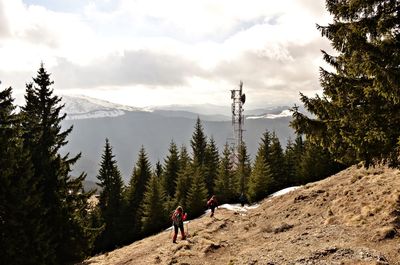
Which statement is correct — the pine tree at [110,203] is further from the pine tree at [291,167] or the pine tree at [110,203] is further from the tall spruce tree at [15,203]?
the tall spruce tree at [15,203]

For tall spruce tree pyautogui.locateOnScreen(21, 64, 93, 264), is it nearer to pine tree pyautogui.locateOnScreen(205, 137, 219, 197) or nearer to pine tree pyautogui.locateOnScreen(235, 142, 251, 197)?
pine tree pyautogui.locateOnScreen(235, 142, 251, 197)

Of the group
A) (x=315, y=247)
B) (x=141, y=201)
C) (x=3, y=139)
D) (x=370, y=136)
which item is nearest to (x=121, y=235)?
(x=141, y=201)

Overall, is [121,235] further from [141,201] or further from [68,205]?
[68,205]

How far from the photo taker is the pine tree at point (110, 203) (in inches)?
2066

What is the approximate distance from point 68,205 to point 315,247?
19.3 meters

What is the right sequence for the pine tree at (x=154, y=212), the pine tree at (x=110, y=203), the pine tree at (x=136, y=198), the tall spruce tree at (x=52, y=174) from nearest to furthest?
the tall spruce tree at (x=52, y=174) → the pine tree at (x=154, y=212) → the pine tree at (x=110, y=203) → the pine tree at (x=136, y=198)

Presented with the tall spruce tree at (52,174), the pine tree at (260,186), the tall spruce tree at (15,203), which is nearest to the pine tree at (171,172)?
the pine tree at (260,186)

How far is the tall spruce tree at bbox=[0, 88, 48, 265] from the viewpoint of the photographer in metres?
21.9

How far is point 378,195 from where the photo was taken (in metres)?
17.0

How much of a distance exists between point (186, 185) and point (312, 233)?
36354mm

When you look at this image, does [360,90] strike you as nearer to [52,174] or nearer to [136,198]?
[52,174]

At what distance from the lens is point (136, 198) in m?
56.5

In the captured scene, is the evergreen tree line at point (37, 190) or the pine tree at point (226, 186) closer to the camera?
the evergreen tree line at point (37, 190)

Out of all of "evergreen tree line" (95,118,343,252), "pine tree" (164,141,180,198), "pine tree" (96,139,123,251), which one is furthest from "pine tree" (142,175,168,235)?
"pine tree" (164,141,180,198)
